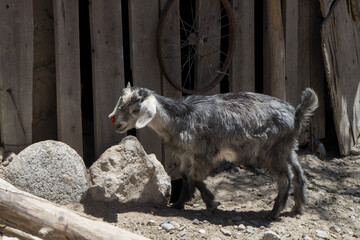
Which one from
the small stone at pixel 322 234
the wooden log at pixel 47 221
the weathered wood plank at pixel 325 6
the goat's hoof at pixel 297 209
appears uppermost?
the weathered wood plank at pixel 325 6

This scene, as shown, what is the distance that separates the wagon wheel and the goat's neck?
27.8 inches

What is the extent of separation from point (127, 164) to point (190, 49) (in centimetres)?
174

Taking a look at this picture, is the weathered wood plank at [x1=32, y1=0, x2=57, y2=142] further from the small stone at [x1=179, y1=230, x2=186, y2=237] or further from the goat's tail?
the goat's tail

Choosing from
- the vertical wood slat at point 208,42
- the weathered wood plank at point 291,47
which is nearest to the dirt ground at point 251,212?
the weathered wood plank at point 291,47

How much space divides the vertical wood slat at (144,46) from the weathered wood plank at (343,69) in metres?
2.70

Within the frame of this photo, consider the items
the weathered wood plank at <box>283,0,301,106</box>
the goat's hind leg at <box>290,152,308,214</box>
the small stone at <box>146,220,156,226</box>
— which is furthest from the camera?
the weathered wood plank at <box>283,0,301,106</box>

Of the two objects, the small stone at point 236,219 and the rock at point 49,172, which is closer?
the rock at point 49,172

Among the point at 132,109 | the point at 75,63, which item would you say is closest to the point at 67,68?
the point at 75,63

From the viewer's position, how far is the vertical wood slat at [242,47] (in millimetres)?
6586

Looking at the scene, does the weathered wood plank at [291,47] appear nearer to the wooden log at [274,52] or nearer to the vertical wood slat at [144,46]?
the wooden log at [274,52]

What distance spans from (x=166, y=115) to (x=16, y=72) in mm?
1445

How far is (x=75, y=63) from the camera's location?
17.4 feet

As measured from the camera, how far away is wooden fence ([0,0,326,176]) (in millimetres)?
4988

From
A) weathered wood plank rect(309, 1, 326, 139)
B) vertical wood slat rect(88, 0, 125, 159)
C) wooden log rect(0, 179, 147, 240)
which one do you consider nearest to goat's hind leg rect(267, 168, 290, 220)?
vertical wood slat rect(88, 0, 125, 159)
